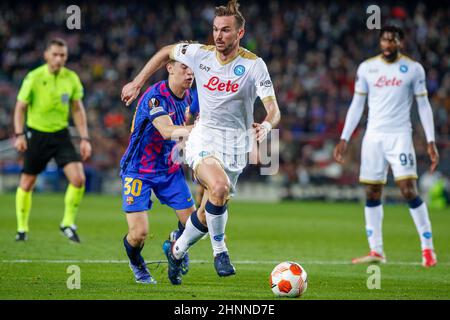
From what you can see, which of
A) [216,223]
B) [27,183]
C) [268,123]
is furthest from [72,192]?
[268,123]

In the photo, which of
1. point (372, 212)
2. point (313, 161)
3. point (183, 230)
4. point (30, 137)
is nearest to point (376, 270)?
point (372, 212)

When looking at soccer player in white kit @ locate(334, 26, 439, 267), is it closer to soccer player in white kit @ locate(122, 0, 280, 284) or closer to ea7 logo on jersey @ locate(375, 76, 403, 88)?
ea7 logo on jersey @ locate(375, 76, 403, 88)

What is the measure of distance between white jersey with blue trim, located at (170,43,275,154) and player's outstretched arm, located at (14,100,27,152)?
485 centimetres

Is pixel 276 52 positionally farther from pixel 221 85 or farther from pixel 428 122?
pixel 221 85

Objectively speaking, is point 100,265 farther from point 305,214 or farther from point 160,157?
point 305,214

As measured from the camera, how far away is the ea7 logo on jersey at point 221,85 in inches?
333

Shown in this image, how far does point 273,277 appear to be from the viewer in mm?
7863

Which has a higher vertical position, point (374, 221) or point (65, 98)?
point (65, 98)

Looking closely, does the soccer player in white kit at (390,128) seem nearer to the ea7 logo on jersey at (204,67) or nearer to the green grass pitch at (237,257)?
the green grass pitch at (237,257)

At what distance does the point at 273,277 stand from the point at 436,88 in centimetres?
2501

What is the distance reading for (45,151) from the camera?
13.3 metres

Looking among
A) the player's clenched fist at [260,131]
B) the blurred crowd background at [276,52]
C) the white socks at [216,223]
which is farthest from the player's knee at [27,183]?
the blurred crowd background at [276,52]

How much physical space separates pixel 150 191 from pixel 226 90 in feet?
4.28

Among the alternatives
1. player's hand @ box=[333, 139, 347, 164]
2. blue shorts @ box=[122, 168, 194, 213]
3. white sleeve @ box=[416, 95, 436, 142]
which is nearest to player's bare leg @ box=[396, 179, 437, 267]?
white sleeve @ box=[416, 95, 436, 142]
